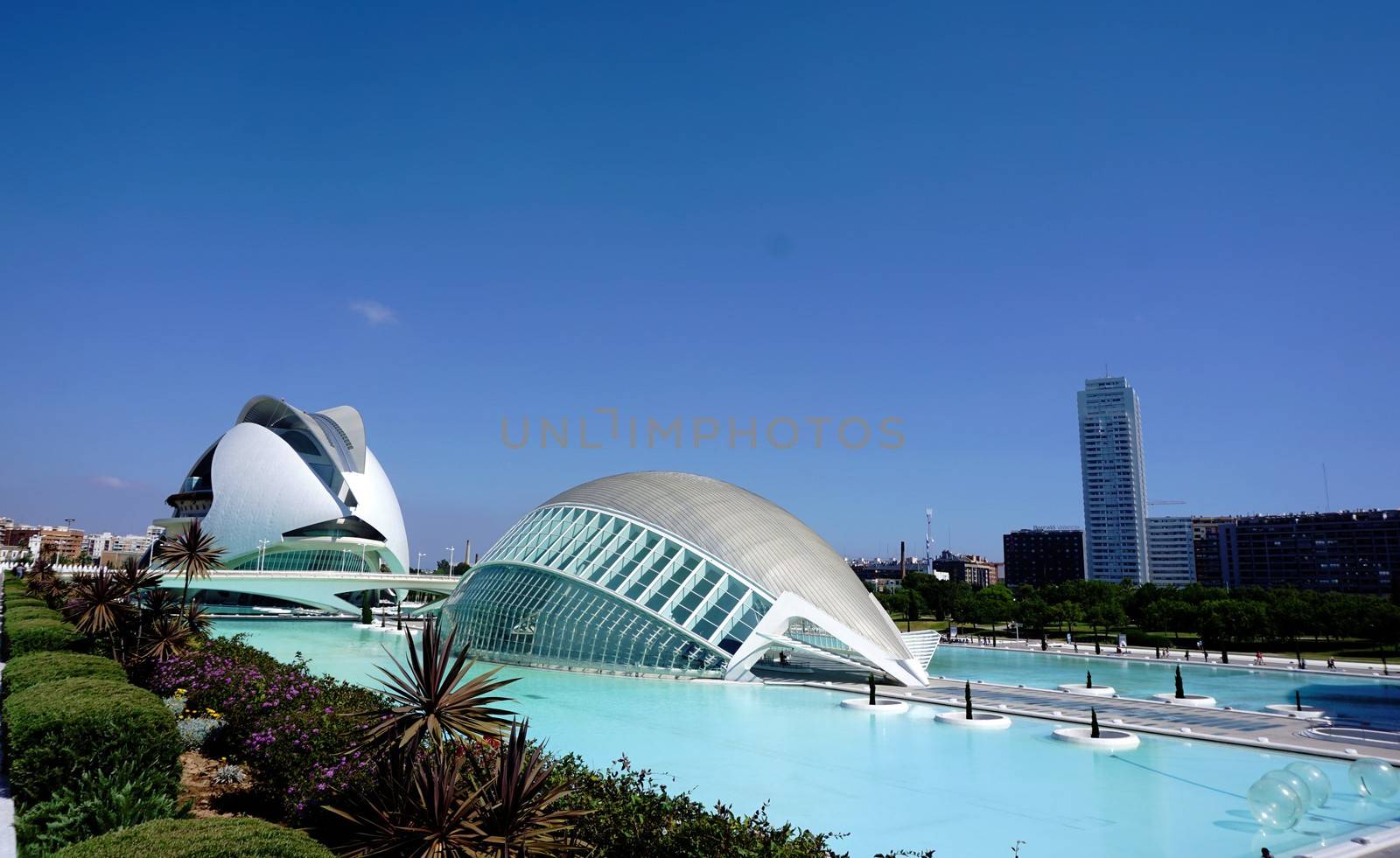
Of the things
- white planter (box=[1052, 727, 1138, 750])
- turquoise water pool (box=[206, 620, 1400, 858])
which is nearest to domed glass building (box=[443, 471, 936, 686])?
turquoise water pool (box=[206, 620, 1400, 858])

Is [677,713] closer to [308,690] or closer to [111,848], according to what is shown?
[308,690]

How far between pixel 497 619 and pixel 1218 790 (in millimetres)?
25418

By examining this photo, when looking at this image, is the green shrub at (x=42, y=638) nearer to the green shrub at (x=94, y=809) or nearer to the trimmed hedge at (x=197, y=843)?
the green shrub at (x=94, y=809)

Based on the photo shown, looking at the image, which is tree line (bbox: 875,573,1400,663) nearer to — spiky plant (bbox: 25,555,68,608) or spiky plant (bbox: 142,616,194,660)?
spiky plant (bbox: 142,616,194,660)

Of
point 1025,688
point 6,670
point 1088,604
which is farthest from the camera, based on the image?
point 1088,604

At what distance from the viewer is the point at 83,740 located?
9.57 metres

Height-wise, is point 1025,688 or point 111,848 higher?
point 111,848

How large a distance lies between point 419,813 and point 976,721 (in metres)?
17.4

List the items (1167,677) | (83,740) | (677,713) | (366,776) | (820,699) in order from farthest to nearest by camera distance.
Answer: (1167,677) → (820,699) → (677,713) → (83,740) → (366,776)

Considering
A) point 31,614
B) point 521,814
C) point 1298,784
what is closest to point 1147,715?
point 1298,784

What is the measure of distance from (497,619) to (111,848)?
28.4m

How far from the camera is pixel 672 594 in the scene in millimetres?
30156

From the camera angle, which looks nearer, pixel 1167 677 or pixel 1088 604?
pixel 1167 677

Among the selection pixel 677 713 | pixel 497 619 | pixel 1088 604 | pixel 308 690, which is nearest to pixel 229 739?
pixel 308 690
